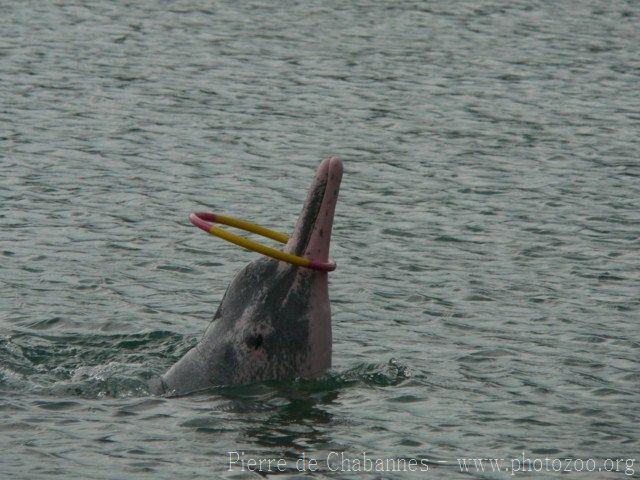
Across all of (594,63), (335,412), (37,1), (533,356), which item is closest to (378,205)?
(533,356)

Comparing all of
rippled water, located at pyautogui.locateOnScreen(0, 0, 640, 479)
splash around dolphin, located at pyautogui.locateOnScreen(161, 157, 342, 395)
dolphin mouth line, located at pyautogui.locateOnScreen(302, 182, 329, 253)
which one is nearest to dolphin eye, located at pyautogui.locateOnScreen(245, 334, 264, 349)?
splash around dolphin, located at pyautogui.locateOnScreen(161, 157, 342, 395)

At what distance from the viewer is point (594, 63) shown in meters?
Result: 35.2

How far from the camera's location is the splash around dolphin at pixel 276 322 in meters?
12.8

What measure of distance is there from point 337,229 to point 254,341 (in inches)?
318

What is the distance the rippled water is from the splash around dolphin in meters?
0.24

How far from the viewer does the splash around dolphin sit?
12.8 m

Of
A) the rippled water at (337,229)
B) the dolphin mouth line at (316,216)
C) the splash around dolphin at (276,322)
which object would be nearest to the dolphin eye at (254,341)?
the splash around dolphin at (276,322)

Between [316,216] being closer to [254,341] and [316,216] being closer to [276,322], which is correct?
[276,322]

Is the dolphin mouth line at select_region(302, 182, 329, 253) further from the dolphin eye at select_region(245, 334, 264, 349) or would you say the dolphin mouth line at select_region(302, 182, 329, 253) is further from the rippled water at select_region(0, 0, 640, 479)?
the rippled water at select_region(0, 0, 640, 479)

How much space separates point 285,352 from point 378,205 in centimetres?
953

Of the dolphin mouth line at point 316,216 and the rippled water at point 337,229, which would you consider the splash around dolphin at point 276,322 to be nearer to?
the dolphin mouth line at point 316,216

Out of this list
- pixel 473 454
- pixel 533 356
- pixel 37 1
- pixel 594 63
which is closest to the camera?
pixel 473 454

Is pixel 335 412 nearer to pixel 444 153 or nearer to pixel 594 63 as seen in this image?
pixel 444 153

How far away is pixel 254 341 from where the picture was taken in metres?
13.0
